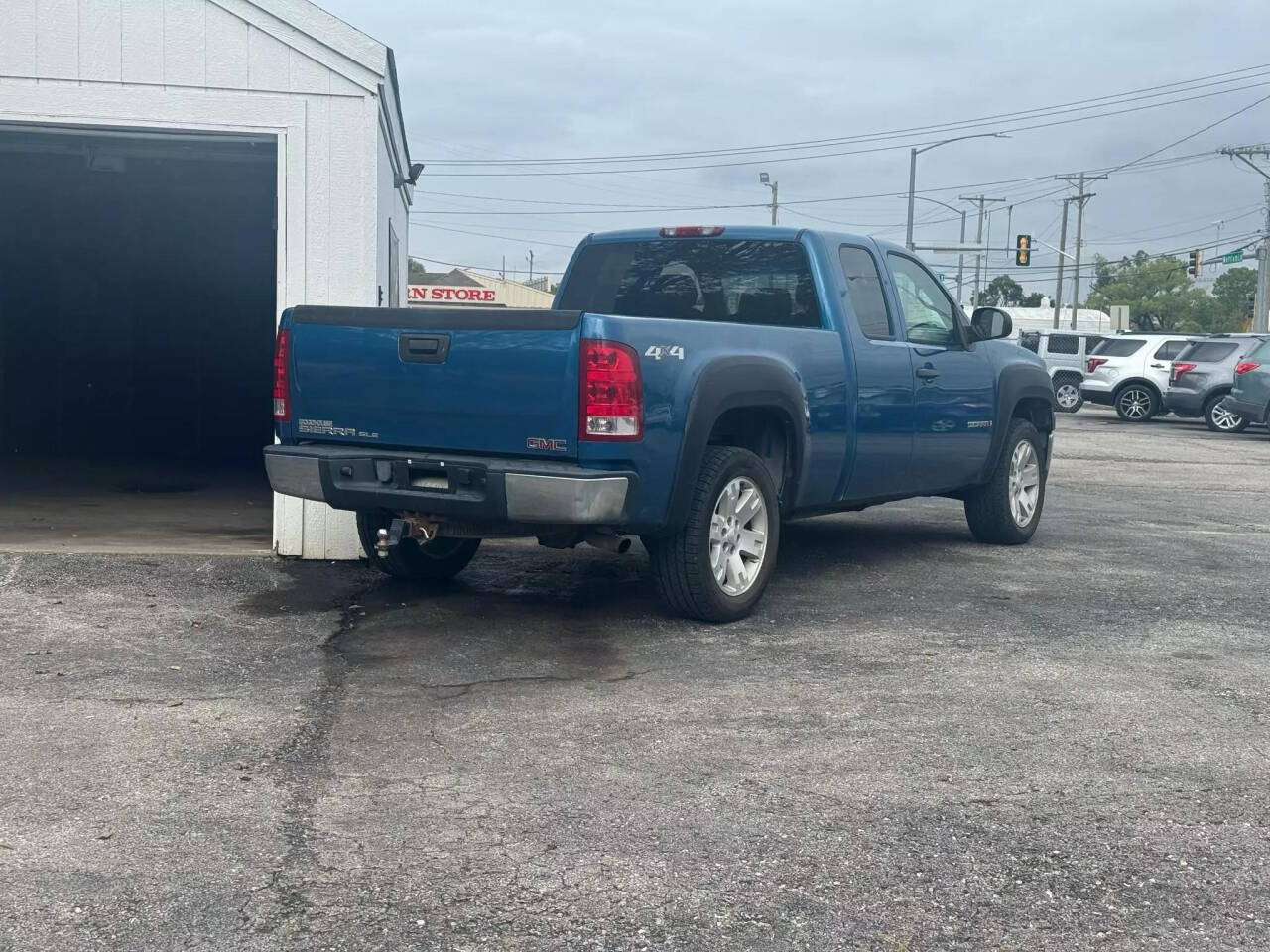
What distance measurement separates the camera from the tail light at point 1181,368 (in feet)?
86.2

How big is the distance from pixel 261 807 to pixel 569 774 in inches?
37.8

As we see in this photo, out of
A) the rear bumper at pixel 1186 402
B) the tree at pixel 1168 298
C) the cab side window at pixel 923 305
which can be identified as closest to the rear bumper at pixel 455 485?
the cab side window at pixel 923 305

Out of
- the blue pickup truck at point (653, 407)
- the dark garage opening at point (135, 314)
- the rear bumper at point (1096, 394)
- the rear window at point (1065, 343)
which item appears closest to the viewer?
the blue pickup truck at point (653, 407)

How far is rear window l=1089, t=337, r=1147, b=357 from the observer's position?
28703mm

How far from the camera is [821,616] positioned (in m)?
7.41

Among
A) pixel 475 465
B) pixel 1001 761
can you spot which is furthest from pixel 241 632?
pixel 1001 761

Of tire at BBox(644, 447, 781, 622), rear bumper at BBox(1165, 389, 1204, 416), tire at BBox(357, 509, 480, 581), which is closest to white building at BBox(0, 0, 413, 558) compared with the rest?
tire at BBox(357, 509, 480, 581)

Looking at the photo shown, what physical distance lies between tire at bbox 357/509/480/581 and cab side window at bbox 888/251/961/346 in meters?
2.82

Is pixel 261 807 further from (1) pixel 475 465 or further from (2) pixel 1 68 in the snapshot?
(2) pixel 1 68

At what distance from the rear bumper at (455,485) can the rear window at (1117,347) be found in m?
24.5

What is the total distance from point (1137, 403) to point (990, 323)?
20800mm

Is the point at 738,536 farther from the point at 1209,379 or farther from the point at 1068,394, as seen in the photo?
the point at 1068,394

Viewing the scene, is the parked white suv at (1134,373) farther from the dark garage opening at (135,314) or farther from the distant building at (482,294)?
the distant building at (482,294)

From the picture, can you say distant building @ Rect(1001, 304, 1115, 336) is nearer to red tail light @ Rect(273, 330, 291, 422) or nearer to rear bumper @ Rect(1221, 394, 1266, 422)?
rear bumper @ Rect(1221, 394, 1266, 422)
